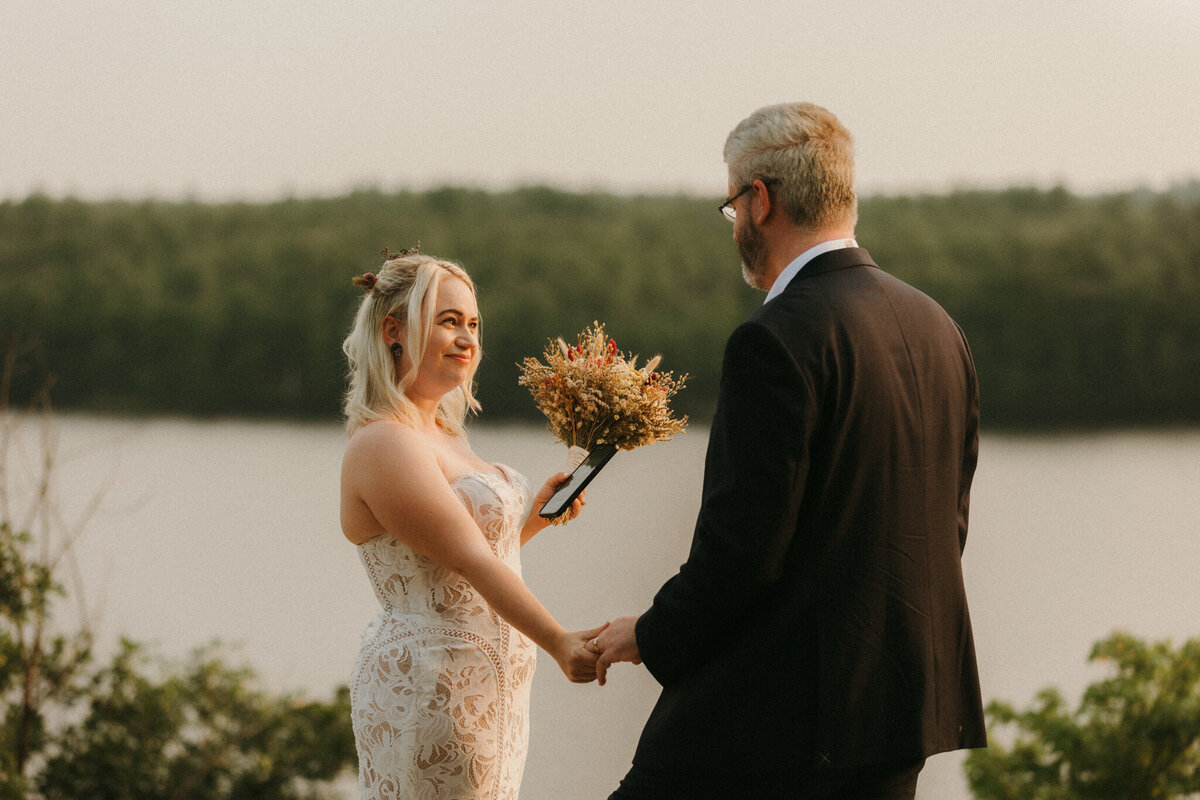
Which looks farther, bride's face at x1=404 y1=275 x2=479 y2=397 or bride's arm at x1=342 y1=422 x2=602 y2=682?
bride's face at x1=404 y1=275 x2=479 y2=397

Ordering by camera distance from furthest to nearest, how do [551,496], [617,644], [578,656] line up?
[551,496] → [578,656] → [617,644]

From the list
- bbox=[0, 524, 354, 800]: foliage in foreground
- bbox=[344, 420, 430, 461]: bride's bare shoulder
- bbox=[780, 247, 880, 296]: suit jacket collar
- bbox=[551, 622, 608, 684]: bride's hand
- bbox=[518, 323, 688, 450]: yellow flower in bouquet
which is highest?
bbox=[780, 247, 880, 296]: suit jacket collar

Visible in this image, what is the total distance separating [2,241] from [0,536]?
169 centimetres

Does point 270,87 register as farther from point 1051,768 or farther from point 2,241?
point 1051,768

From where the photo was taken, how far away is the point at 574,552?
4242 millimetres

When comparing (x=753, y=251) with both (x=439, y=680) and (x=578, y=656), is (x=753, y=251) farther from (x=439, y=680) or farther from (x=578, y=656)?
(x=439, y=680)

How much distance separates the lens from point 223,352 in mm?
4504

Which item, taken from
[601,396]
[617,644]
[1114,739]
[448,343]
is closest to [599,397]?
[601,396]

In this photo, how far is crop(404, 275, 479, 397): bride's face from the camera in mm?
2055

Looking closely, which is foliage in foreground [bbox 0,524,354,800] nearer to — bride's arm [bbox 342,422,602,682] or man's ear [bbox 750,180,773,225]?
bride's arm [bbox 342,422,602,682]

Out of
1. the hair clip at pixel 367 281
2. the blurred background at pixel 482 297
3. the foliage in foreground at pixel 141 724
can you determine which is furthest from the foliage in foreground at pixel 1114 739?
the hair clip at pixel 367 281

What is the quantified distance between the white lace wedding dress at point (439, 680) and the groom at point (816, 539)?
463 mm

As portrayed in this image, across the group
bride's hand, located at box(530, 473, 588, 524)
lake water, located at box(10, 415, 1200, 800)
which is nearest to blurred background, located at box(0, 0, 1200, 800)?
lake water, located at box(10, 415, 1200, 800)

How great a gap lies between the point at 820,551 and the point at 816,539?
19 mm
